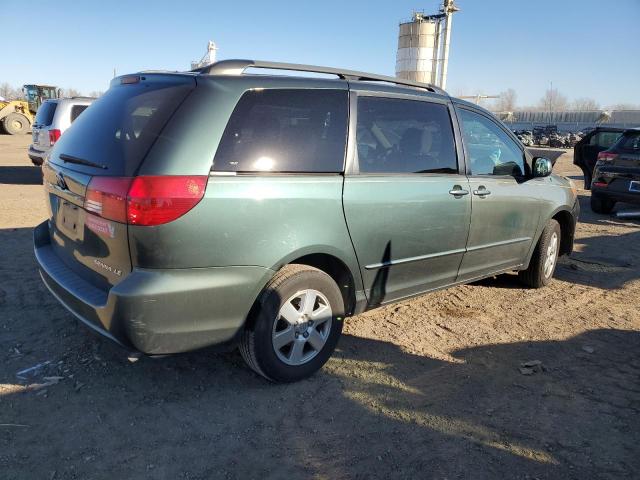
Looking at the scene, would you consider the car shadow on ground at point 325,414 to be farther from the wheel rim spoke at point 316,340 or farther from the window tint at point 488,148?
the window tint at point 488,148

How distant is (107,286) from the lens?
9.11 feet

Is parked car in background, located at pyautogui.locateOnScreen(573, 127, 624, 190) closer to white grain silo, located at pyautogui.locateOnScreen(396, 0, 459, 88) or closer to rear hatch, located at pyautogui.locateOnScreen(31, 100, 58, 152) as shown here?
rear hatch, located at pyautogui.locateOnScreen(31, 100, 58, 152)

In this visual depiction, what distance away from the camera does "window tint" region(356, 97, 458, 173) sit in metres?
3.50

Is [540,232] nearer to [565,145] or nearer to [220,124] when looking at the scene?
[220,124]

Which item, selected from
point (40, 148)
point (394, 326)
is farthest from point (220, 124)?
point (40, 148)

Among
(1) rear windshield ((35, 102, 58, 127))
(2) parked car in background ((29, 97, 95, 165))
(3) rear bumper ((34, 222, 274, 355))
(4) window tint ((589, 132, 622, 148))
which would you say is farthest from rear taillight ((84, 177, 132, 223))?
(4) window tint ((589, 132, 622, 148))

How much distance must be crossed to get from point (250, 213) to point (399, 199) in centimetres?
124

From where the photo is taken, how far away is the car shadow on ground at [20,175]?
40.1 feet

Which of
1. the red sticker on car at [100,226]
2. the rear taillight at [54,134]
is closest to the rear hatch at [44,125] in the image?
the rear taillight at [54,134]

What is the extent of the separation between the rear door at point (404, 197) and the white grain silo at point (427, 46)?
47.1 meters

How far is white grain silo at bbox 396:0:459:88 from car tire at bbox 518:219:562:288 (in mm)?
45692

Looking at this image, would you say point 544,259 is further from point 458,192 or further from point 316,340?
point 316,340

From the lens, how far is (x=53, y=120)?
10.7m

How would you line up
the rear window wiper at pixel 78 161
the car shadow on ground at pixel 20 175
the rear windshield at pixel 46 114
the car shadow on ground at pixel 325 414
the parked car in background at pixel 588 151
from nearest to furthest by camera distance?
the car shadow on ground at pixel 325 414 → the rear window wiper at pixel 78 161 → the rear windshield at pixel 46 114 → the parked car in background at pixel 588 151 → the car shadow on ground at pixel 20 175
